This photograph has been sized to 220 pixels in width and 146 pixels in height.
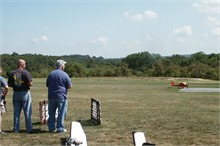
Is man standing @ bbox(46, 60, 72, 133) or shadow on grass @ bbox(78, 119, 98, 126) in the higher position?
man standing @ bbox(46, 60, 72, 133)

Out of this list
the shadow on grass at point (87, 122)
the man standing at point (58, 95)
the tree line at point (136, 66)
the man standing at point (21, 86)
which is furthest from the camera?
the tree line at point (136, 66)

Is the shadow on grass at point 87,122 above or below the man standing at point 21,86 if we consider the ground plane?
below

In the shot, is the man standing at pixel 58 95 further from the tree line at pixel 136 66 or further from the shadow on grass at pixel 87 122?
the tree line at pixel 136 66

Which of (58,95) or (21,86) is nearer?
(21,86)

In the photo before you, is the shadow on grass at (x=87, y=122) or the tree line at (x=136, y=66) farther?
the tree line at (x=136, y=66)

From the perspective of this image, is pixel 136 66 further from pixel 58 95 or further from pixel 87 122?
pixel 58 95

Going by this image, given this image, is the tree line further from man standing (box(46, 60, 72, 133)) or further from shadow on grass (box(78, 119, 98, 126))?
man standing (box(46, 60, 72, 133))

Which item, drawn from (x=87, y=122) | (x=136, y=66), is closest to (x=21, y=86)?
(x=87, y=122)

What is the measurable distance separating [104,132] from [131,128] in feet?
3.39

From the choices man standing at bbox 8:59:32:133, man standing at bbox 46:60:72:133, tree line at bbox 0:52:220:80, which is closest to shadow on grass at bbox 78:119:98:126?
man standing at bbox 46:60:72:133

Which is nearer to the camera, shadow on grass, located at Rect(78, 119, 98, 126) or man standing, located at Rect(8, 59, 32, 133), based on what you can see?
man standing, located at Rect(8, 59, 32, 133)

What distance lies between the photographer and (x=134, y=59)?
102m

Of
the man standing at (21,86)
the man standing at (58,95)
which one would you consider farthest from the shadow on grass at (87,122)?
the man standing at (21,86)

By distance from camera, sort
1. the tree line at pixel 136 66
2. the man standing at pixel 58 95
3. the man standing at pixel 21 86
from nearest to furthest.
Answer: the man standing at pixel 21 86
the man standing at pixel 58 95
the tree line at pixel 136 66
